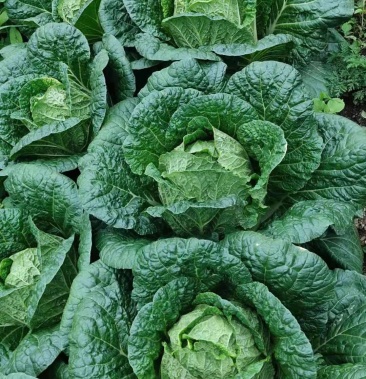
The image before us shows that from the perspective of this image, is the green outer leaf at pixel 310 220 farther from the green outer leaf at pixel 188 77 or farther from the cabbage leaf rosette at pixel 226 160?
the green outer leaf at pixel 188 77

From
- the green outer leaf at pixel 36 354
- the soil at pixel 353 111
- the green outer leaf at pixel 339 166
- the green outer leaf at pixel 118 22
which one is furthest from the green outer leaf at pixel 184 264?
the soil at pixel 353 111

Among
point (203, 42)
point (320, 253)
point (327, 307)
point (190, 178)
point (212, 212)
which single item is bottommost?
point (320, 253)

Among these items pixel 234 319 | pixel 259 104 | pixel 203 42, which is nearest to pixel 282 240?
pixel 234 319

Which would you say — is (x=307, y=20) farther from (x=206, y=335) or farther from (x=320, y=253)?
(x=206, y=335)

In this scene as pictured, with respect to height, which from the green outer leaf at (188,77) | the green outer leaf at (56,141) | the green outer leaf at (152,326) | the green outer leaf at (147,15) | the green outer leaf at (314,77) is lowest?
the green outer leaf at (152,326)

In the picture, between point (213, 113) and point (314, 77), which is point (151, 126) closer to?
point (213, 113)

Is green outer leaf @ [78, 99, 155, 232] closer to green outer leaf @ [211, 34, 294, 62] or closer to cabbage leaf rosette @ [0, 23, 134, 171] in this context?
cabbage leaf rosette @ [0, 23, 134, 171]
